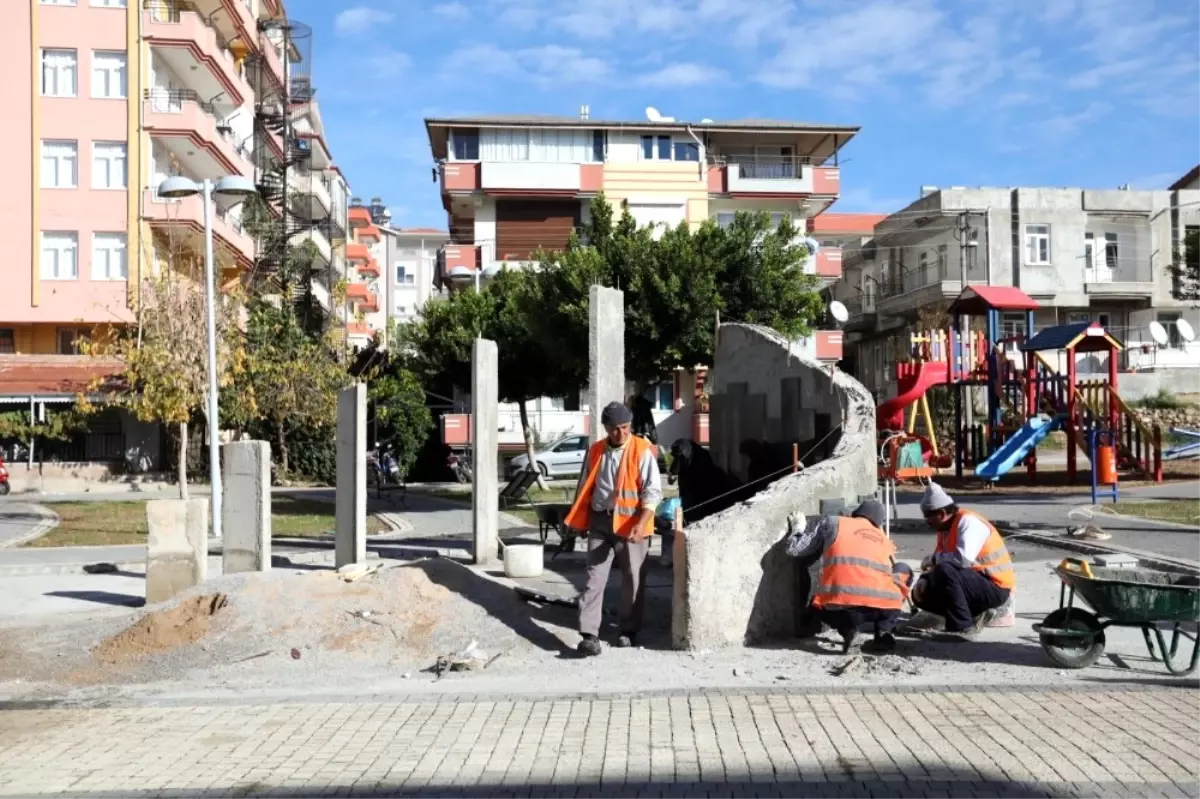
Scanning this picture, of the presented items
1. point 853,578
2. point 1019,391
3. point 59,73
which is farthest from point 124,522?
point 59,73

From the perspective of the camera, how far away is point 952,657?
8.68 meters

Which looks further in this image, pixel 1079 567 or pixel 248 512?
pixel 248 512

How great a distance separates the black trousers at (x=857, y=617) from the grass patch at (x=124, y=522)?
12309 millimetres

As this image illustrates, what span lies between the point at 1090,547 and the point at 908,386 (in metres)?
→ 12.2

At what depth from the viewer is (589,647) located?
29.1ft

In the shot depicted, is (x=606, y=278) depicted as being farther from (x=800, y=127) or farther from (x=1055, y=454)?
(x=800, y=127)

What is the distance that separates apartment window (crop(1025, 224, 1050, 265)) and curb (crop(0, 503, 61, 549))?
3535 centimetres

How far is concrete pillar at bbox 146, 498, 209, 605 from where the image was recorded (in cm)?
1192

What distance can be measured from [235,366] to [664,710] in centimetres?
2552

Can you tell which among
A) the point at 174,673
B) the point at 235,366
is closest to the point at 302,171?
the point at 235,366

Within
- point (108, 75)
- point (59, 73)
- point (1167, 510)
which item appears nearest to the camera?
point (1167, 510)

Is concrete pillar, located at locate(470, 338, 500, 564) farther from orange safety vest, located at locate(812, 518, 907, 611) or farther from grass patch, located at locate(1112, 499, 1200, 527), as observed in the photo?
grass patch, located at locate(1112, 499, 1200, 527)

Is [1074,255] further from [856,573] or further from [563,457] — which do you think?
[856,573]

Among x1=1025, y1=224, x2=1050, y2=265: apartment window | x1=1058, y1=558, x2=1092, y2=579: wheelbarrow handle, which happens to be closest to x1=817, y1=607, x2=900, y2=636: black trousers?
x1=1058, y1=558, x2=1092, y2=579: wheelbarrow handle
